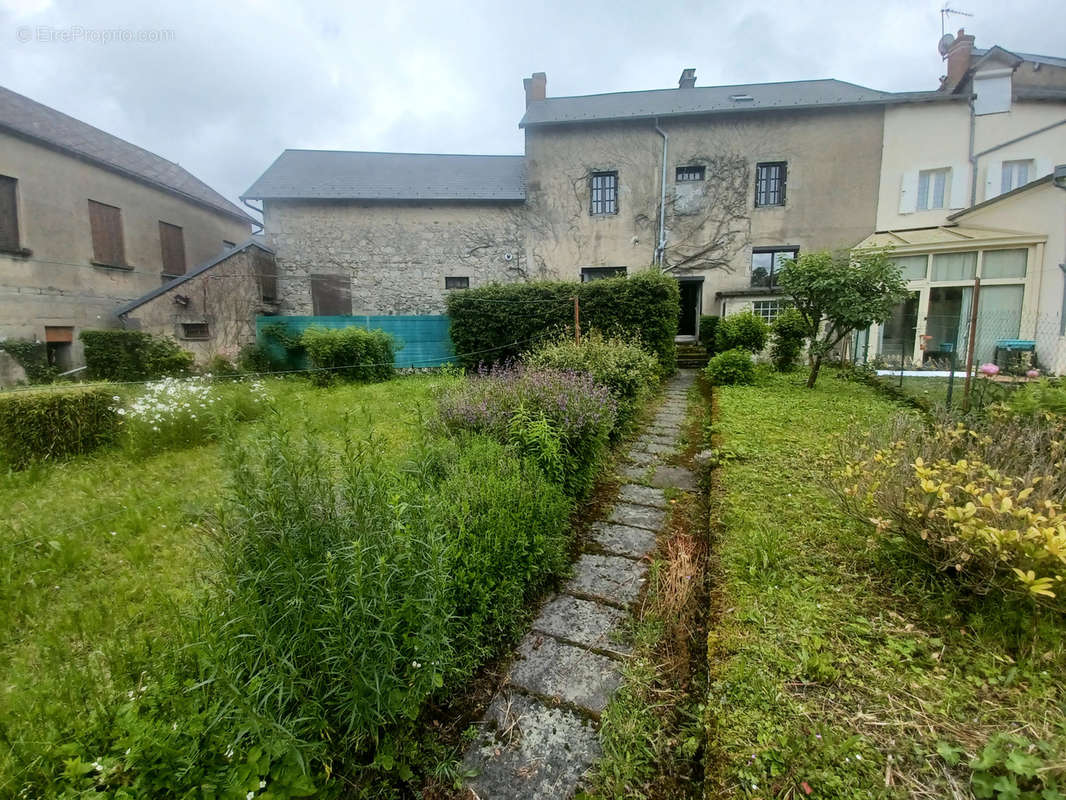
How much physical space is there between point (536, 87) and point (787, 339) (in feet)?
37.6

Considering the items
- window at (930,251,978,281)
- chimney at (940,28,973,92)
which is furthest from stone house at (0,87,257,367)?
chimney at (940,28,973,92)

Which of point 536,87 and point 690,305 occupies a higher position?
point 536,87

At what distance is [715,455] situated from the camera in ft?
14.2

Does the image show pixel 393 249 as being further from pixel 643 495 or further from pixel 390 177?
pixel 643 495

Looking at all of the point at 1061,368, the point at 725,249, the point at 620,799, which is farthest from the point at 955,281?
the point at 620,799

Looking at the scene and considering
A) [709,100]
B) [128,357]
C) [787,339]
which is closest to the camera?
[787,339]

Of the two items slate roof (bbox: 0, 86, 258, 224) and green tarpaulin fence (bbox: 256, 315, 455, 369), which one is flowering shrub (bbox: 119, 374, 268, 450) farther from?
slate roof (bbox: 0, 86, 258, 224)

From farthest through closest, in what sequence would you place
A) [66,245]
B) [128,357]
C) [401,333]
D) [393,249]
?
[393,249], [401,333], [66,245], [128,357]

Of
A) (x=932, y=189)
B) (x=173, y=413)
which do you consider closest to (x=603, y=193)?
(x=932, y=189)

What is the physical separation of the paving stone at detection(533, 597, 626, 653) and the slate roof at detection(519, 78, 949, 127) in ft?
46.9

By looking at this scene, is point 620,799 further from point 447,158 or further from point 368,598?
point 447,158

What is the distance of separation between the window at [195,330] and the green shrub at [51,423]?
8.36m

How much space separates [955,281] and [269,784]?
1349 cm

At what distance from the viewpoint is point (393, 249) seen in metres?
14.0
